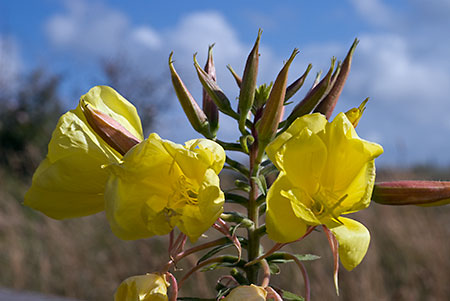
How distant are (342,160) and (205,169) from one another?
187 millimetres

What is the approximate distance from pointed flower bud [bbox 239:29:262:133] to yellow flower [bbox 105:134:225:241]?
5.8 inches

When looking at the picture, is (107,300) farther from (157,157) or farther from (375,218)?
(157,157)

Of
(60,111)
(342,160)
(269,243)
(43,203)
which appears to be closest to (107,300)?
(269,243)

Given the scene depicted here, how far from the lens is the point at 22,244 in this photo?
4605 mm

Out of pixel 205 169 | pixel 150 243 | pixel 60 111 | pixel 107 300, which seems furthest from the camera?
pixel 60 111

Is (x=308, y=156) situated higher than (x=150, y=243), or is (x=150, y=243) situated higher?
(x=308, y=156)

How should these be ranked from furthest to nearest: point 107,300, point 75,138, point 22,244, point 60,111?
point 60,111 < point 22,244 < point 107,300 < point 75,138

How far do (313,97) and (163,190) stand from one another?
28 centimetres

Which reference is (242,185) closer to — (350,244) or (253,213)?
(253,213)

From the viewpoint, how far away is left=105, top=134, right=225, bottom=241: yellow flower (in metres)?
0.61

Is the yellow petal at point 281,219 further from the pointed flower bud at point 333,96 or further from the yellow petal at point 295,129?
the pointed flower bud at point 333,96

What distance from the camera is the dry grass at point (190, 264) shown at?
294 cm

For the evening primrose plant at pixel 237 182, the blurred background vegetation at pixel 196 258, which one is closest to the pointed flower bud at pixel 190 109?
the evening primrose plant at pixel 237 182

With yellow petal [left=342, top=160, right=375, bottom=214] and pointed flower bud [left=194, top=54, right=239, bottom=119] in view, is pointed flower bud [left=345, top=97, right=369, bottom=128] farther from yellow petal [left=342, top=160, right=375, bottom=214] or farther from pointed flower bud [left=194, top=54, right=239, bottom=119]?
pointed flower bud [left=194, top=54, right=239, bottom=119]
